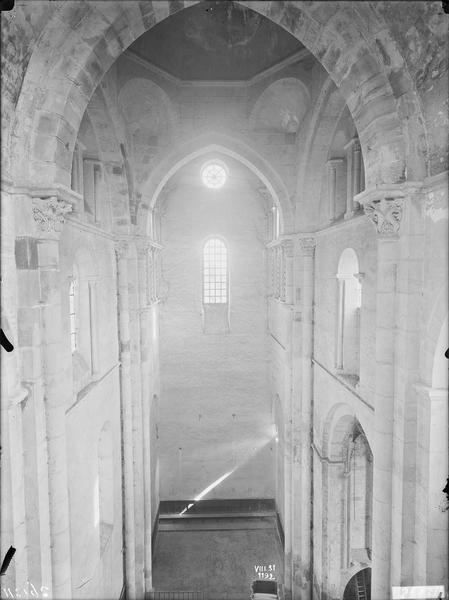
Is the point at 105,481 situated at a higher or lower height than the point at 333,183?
lower

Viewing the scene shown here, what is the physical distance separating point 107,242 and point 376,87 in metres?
7.35

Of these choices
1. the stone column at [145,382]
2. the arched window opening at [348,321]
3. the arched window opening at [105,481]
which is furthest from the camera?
the stone column at [145,382]

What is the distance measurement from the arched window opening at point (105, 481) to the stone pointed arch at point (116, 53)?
7.20m

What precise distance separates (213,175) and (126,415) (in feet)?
35.8

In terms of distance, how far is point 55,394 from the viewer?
6.10 meters

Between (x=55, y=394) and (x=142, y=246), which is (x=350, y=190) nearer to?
(x=142, y=246)

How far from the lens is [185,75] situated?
1154 centimetres

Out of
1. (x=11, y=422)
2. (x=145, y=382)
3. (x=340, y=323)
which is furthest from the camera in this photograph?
(x=145, y=382)

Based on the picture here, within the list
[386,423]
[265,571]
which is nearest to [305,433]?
[265,571]

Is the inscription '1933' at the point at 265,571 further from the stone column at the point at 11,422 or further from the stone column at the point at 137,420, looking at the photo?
the stone column at the point at 11,422

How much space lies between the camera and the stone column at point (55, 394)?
229 inches

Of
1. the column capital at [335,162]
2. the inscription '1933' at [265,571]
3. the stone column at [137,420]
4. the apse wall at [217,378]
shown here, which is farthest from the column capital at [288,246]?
the inscription '1933' at [265,571]

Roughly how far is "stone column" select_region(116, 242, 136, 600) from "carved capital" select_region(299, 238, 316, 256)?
16.5 ft

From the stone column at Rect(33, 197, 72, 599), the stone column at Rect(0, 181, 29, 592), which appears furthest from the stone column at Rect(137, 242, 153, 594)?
the stone column at Rect(0, 181, 29, 592)
